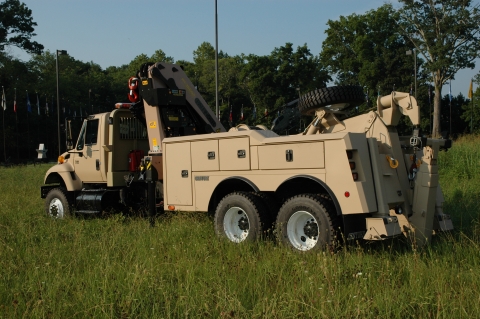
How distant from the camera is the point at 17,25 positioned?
58438mm

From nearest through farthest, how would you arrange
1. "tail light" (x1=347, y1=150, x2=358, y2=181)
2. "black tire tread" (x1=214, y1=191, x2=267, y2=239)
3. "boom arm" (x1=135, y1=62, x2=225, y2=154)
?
1. "tail light" (x1=347, y1=150, x2=358, y2=181)
2. "black tire tread" (x1=214, y1=191, x2=267, y2=239)
3. "boom arm" (x1=135, y1=62, x2=225, y2=154)

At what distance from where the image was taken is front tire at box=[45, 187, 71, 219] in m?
Result: 11.6

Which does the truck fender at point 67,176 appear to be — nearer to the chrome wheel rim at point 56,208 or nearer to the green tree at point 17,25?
the chrome wheel rim at point 56,208

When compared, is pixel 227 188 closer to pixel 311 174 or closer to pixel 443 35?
pixel 311 174

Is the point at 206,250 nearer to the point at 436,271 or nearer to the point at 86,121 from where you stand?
the point at 436,271

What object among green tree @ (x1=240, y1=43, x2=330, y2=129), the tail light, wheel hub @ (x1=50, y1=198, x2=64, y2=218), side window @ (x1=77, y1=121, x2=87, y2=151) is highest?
green tree @ (x1=240, y1=43, x2=330, y2=129)

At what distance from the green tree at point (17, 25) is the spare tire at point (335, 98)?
189ft

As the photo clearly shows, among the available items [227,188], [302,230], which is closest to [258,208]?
[302,230]

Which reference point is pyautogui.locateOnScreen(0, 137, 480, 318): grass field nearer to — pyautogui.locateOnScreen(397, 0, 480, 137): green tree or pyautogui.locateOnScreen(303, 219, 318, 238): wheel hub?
pyautogui.locateOnScreen(303, 219, 318, 238): wheel hub

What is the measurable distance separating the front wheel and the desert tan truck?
0.04 ft

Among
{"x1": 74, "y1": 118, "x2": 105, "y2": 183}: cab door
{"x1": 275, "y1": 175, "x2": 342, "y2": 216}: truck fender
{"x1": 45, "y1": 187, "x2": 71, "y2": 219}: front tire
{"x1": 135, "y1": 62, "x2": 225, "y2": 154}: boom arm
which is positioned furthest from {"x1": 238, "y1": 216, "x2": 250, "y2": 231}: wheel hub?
{"x1": 45, "y1": 187, "x2": 71, "y2": 219}: front tire

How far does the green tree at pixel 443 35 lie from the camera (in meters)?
43.6

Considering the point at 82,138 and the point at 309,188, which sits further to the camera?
the point at 82,138

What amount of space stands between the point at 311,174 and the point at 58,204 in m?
7.07
